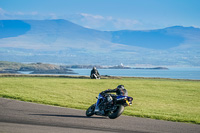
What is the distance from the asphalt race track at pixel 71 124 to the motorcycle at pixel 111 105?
0.85 ft

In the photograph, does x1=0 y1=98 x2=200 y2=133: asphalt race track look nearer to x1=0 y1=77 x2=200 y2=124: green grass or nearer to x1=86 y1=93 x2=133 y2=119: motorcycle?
x1=86 y1=93 x2=133 y2=119: motorcycle

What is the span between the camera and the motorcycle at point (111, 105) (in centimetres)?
1631

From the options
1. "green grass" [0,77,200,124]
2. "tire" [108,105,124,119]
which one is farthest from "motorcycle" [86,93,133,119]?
"green grass" [0,77,200,124]

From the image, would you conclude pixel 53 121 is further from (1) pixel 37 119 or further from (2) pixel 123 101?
(2) pixel 123 101

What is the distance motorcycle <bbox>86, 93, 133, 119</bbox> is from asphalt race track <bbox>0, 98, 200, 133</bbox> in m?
0.26

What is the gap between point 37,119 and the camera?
16141 mm

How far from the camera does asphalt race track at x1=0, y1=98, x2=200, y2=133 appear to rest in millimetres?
14070

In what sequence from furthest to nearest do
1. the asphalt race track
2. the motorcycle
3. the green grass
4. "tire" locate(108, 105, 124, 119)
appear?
the green grass
"tire" locate(108, 105, 124, 119)
the motorcycle
the asphalt race track

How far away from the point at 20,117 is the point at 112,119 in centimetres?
401

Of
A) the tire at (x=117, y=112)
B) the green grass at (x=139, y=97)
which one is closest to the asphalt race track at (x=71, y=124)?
the tire at (x=117, y=112)

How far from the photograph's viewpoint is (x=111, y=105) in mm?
16922

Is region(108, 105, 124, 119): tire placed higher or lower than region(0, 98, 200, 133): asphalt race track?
higher

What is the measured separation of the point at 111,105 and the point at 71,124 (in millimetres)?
2416

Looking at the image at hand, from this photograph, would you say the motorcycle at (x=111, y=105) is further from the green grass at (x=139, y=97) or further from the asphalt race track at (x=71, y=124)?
the green grass at (x=139, y=97)
